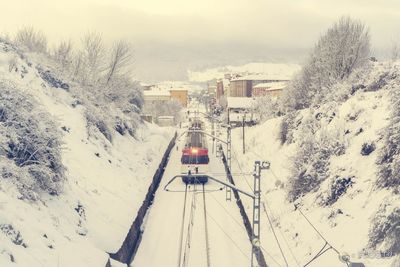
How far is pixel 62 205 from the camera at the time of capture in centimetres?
2142

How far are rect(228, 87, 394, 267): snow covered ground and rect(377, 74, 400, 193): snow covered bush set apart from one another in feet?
2.15

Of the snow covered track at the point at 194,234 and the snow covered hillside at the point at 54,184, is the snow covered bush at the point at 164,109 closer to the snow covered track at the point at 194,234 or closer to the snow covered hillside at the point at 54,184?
the snow covered hillside at the point at 54,184

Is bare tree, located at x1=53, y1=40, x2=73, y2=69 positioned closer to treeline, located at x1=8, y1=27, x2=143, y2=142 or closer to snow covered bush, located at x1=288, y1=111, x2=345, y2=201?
treeline, located at x1=8, y1=27, x2=143, y2=142

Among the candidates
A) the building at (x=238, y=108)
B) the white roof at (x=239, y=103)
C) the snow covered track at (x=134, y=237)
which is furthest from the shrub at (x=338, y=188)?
the white roof at (x=239, y=103)

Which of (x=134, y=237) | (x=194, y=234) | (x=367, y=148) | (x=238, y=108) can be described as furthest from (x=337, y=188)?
(x=238, y=108)

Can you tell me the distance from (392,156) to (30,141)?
2016cm

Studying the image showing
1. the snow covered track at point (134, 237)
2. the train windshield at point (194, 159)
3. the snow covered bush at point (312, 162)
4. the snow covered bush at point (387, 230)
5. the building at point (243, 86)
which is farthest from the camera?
the building at point (243, 86)

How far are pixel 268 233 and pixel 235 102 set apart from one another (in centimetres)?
7223

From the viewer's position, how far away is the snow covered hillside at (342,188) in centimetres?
1938

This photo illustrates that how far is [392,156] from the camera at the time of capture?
916 inches

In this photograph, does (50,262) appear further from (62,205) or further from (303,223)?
(303,223)

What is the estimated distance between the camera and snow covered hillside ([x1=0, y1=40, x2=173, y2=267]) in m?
16.1

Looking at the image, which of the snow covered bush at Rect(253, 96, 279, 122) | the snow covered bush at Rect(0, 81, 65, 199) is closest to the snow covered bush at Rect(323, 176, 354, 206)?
A: the snow covered bush at Rect(0, 81, 65, 199)

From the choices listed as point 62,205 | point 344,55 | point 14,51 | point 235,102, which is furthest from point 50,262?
Answer: point 235,102
